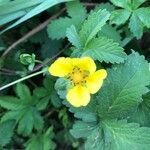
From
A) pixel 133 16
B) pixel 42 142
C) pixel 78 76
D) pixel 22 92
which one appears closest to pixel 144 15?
pixel 133 16

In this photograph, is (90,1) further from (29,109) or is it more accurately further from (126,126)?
(126,126)

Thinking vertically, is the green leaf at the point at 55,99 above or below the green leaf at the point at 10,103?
below

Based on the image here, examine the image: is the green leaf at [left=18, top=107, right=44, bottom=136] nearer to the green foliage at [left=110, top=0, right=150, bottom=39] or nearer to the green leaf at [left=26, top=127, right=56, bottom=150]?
the green leaf at [left=26, top=127, right=56, bottom=150]

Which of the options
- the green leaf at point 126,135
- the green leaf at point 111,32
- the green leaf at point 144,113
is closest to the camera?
the green leaf at point 126,135

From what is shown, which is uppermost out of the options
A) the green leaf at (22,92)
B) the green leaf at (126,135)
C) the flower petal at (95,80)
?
the flower petal at (95,80)

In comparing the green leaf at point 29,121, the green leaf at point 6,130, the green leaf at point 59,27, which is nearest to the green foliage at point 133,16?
the green leaf at point 59,27

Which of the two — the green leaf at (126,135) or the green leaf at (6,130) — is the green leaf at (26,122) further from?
the green leaf at (126,135)

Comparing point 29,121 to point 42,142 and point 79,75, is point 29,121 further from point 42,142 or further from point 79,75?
point 79,75
